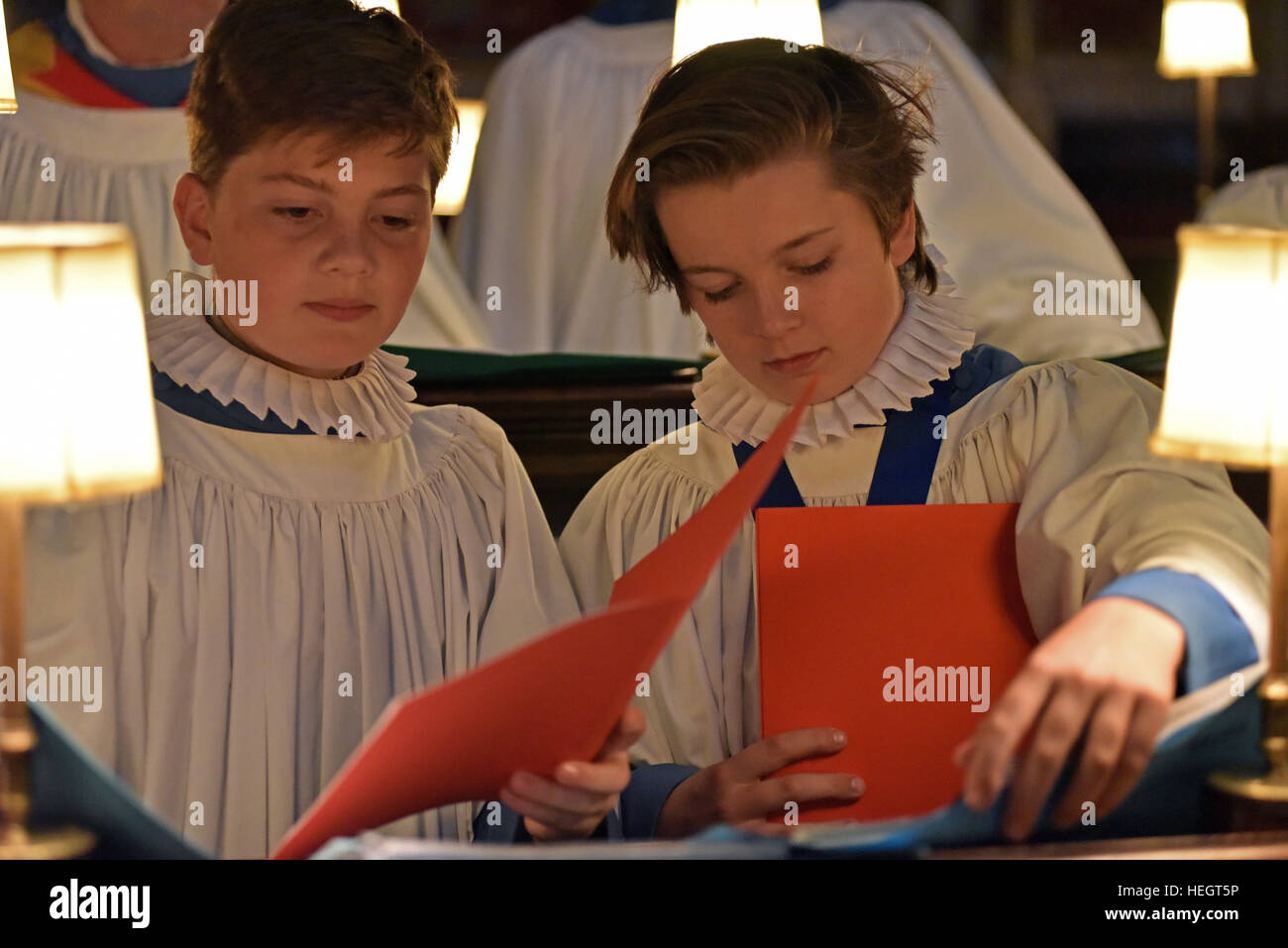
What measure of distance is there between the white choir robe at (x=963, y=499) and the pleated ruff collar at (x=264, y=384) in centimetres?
21

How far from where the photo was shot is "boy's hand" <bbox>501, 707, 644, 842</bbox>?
119 centimetres

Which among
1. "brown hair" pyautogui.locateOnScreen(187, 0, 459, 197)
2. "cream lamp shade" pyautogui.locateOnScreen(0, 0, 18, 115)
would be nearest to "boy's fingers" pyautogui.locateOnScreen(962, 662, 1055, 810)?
"brown hair" pyautogui.locateOnScreen(187, 0, 459, 197)

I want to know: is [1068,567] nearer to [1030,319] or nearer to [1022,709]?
[1022,709]

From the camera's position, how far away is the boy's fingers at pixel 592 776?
3.89ft

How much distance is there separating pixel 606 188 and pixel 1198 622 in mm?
1008

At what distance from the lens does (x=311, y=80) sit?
1367mm

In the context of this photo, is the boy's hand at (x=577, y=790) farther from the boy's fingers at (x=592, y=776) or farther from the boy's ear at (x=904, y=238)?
the boy's ear at (x=904, y=238)

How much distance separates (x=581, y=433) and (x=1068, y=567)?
19.8 inches

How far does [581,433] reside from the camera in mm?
1579

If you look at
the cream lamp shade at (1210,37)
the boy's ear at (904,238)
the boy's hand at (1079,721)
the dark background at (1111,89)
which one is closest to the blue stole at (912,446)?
the boy's ear at (904,238)

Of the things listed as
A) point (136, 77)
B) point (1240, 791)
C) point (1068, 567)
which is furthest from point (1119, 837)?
point (136, 77)

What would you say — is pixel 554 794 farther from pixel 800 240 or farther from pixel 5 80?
pixel 5 80

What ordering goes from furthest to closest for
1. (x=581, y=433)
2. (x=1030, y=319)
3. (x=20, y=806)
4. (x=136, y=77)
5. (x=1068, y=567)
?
(x=136, y=77) → (x=1030, y=319) → (x=581, y=433) → (x=1068, y=567) → (x=20, y=806)

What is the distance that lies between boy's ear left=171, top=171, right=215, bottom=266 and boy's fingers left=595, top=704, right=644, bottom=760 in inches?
22.4
